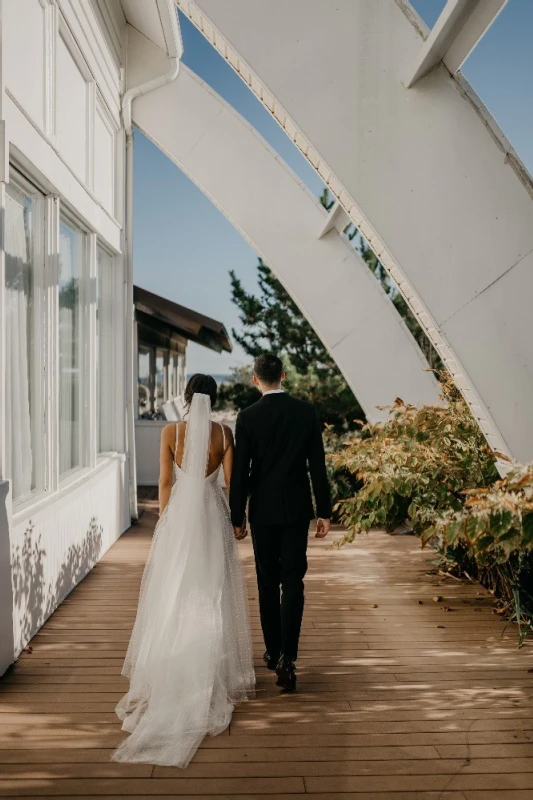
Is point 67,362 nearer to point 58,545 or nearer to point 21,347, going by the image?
point 21,347

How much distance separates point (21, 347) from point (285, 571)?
7.64 ft

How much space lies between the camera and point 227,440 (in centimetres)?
414

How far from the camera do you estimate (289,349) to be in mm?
18188

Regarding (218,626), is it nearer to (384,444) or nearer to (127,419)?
(384,444)

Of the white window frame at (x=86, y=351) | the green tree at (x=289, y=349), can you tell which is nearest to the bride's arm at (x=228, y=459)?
the white window frame at (x=86, y=351)

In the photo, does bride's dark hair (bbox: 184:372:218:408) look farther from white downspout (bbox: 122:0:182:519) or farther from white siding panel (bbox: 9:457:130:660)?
white downspout (bbox: 122:0:182:519)

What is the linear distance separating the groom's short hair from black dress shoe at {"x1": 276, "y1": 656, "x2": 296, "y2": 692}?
4.91 feet

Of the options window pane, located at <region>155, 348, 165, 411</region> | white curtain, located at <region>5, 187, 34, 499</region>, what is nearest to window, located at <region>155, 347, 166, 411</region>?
window pane, located at <region>155, 348, 165, 411</region>

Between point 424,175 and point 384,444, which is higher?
point 424,175

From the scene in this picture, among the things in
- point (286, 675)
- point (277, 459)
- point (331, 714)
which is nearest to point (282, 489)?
point (277, 459)

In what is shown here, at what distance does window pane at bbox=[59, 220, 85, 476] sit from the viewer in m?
6.26

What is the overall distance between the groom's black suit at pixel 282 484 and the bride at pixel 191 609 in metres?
0.14

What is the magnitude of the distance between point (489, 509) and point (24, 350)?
10.5ft

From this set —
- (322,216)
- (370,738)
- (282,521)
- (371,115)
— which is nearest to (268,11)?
(371,115)
